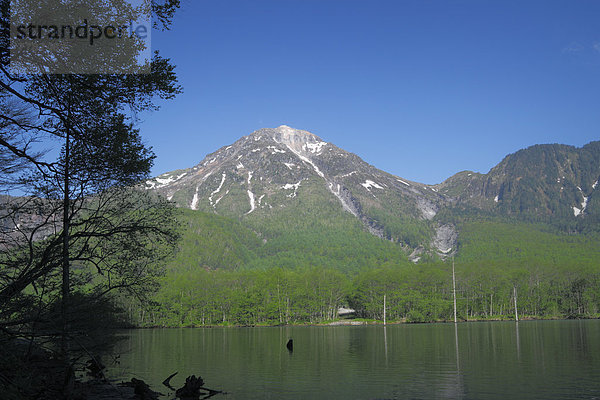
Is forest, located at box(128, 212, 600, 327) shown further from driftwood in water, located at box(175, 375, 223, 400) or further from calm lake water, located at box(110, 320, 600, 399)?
driftwood in water, located at box(175, 375, 223, 400)

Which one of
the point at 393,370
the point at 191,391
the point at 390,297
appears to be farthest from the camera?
the point at 390,297

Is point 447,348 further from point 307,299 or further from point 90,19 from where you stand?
point 307,299

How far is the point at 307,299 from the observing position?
514 ft

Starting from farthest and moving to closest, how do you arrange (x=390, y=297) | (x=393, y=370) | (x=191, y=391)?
(x=390, y=297) → (x=393, y=370) → (x=191, y=391)

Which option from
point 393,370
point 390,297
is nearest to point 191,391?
point 393,370

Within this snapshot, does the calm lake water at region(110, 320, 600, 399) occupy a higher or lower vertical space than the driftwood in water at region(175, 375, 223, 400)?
lower

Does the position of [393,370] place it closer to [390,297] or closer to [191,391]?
[191,391]

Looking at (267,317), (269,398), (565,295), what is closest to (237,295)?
(267,317)

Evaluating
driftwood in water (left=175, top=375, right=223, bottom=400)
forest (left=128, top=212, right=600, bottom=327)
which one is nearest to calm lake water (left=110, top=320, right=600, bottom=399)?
driftwood in water (left=175, top=375, right=223, bottom=400)

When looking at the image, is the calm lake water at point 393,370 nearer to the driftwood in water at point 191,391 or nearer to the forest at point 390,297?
the driftwood in water at point 191,391

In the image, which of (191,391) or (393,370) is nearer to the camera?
(191,391)

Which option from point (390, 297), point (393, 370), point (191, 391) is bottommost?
point (390, 297)

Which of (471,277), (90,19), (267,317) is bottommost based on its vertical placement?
(267,317)

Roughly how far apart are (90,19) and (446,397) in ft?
87.3
